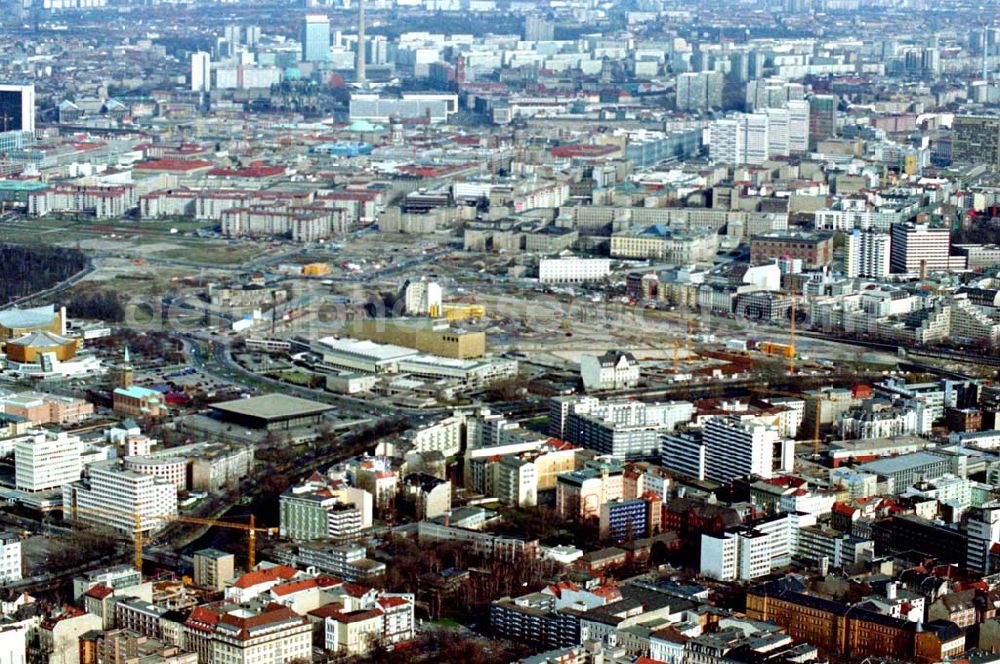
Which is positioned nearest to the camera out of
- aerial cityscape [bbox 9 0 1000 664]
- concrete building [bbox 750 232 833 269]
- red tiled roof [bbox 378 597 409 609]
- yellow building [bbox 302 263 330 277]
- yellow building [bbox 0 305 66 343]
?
A: red tiled roof [bbox 378 597 409 609]

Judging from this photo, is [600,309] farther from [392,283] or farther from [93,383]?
[93,383]

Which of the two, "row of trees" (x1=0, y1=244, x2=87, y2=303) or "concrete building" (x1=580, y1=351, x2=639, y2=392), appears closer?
"concrete building" (x1=580, y1=351, x2=639, y2=392)

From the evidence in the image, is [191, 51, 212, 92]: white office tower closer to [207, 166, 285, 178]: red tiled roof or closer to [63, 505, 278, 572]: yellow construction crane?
[207, 166, 285, 178]: red tiled roof

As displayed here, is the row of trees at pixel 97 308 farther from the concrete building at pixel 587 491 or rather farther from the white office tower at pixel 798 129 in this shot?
the white office tower at pixel 798 129

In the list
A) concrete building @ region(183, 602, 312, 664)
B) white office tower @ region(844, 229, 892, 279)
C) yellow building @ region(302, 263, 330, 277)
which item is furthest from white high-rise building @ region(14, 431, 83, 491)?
white office tower @ region(844, 229, 892, 279)

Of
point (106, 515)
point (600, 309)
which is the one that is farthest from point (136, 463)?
point (600, 309)

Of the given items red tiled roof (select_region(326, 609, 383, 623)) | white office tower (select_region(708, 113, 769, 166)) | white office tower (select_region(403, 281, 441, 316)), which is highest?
white office tower (select_region(708, 113, 769, 166))

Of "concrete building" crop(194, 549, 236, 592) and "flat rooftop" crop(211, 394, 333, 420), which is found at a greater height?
"flat rooftop" crop(211, 394, 333, 420)
